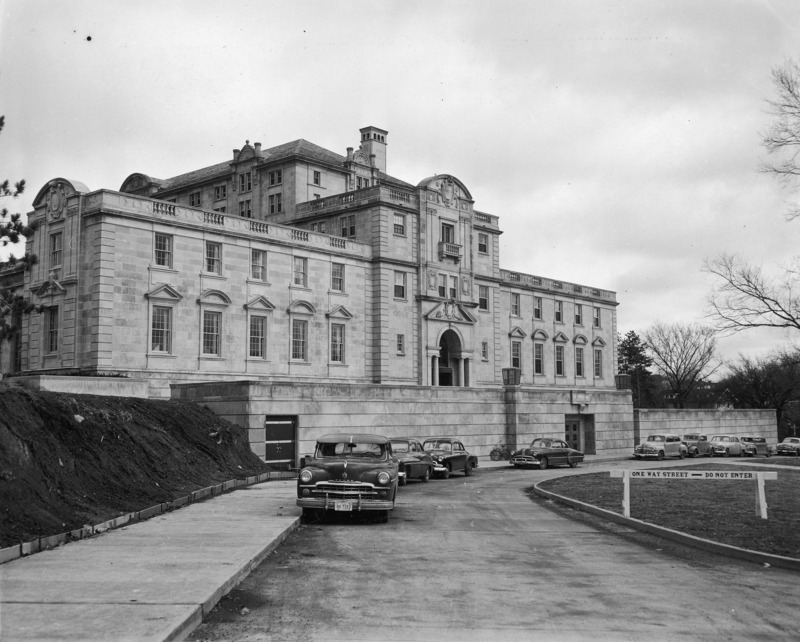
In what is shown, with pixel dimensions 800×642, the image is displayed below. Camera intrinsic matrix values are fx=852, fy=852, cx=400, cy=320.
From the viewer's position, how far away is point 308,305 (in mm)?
50906

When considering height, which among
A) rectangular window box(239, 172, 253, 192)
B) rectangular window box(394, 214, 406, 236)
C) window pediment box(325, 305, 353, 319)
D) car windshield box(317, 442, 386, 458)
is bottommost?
car windshield box(317, 442, 386, 458)

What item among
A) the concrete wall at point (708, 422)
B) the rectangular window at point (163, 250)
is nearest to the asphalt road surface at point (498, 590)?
the rectangular window at point (163, 250)

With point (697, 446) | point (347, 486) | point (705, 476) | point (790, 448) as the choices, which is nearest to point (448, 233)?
point (697, 446)

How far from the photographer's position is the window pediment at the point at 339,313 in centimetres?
5253

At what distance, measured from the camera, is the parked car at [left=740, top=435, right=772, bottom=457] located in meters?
62.3

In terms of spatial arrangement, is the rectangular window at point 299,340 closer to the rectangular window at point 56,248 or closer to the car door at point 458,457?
the rectangular window at point 56,248

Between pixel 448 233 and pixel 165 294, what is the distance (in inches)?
923

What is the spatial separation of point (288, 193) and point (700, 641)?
182ft

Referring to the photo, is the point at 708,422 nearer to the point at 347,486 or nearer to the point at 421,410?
the point at 421,410

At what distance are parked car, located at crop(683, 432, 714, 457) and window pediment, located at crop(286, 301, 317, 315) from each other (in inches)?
1050

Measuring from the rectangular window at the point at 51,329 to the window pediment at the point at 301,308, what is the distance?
12662mm

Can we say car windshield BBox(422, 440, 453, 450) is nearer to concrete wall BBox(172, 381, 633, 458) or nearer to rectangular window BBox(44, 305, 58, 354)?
concrete wall BBox(172, 381, 633, 458)

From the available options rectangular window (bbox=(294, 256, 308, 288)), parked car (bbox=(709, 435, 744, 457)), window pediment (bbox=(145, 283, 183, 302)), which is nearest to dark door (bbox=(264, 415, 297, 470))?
window pediment (bbox=(145, 283, 183, 302))

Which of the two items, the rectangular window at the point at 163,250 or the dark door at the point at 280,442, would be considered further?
the rectangular window at the point at 163,250
